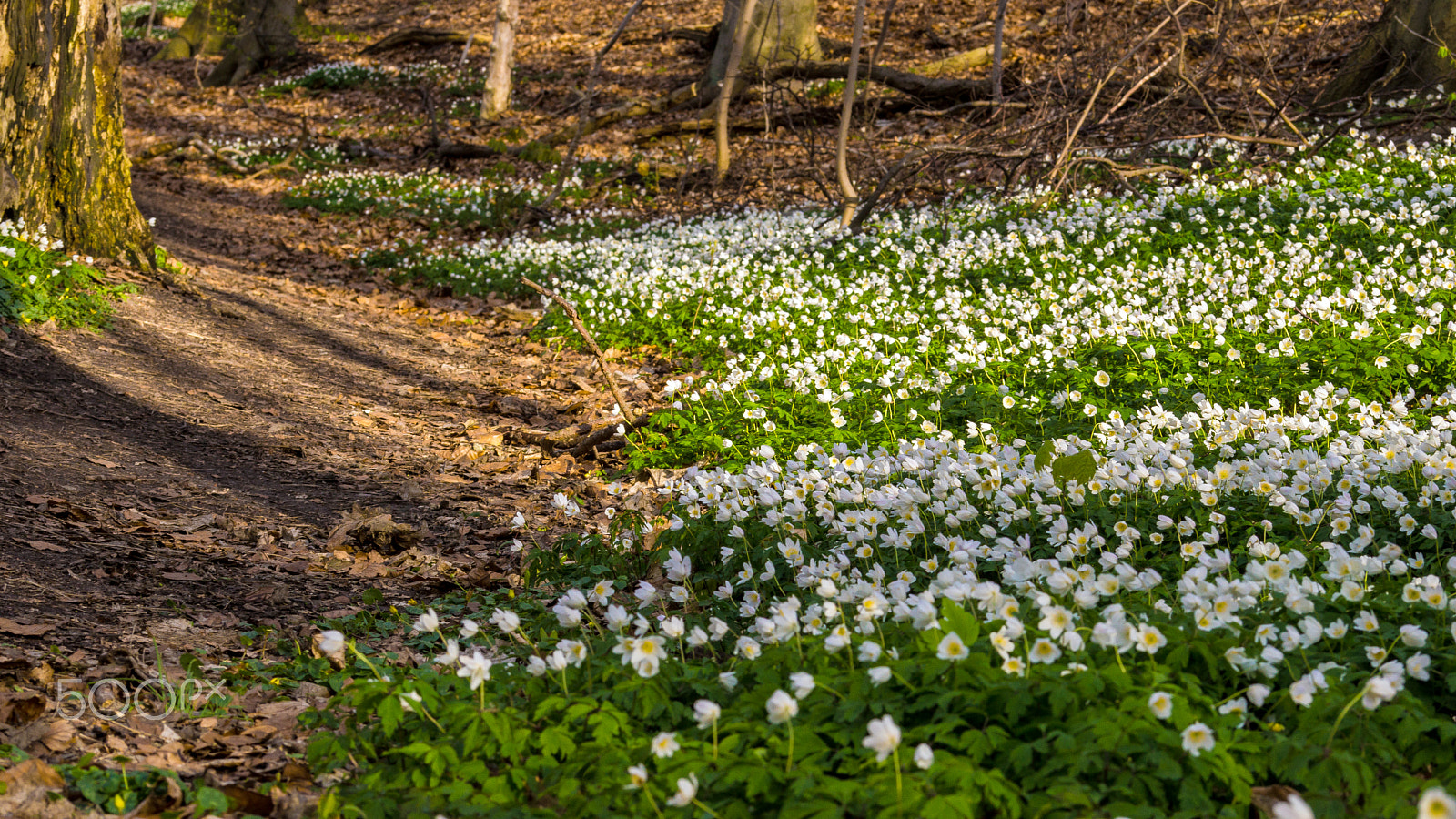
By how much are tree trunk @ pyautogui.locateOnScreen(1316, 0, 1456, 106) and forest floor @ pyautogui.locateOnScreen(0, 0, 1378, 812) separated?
2.62 m

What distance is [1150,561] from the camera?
11.7 ft

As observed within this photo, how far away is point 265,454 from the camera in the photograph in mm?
6082

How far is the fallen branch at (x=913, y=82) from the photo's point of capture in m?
15.9

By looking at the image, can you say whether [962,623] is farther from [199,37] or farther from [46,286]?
[199,37]

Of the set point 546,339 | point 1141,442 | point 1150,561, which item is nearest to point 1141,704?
point 1150,561

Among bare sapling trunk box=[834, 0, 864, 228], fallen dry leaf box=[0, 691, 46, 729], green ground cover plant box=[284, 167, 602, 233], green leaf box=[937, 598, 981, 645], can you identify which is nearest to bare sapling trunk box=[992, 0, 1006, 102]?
bare sapling trunk box=[834, 0, 864, 228]

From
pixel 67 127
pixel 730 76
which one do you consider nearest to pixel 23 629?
pixel 67 127

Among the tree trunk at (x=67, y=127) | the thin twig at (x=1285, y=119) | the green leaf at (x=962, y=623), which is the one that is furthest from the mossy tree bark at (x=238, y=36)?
the green leaf at (x=962, y=623)

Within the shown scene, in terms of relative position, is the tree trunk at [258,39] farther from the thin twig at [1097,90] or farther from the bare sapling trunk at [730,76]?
the thin twig at [1097,90]

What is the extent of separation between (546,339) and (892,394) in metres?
4.19

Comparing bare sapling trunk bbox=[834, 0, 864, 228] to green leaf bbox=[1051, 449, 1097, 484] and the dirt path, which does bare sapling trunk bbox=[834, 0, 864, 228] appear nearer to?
the dirt path

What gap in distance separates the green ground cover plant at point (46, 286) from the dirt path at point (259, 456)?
0.70 feet

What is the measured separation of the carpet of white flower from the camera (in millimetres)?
2215

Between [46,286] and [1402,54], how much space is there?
43.2 ft
